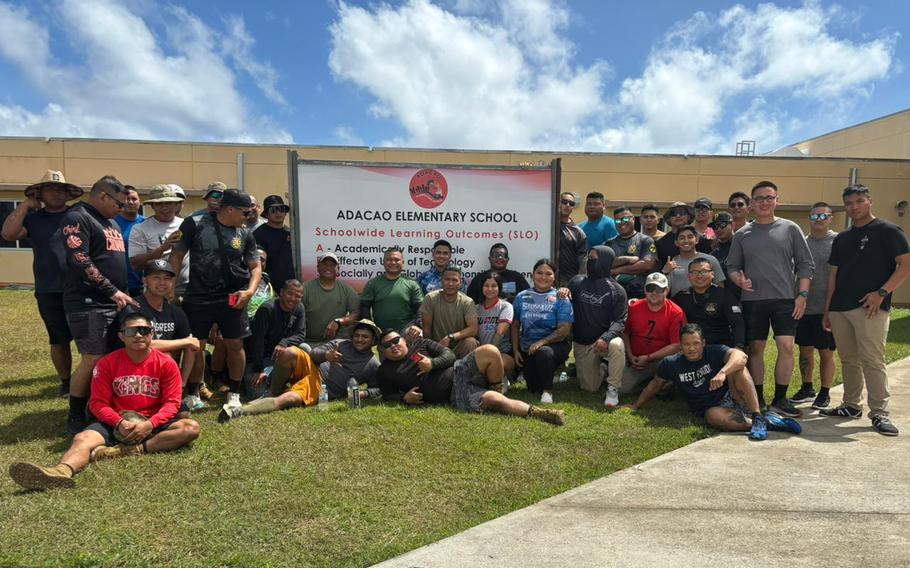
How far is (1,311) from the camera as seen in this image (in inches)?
451

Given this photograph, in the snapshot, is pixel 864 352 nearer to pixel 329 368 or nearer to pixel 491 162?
pixel 329 368

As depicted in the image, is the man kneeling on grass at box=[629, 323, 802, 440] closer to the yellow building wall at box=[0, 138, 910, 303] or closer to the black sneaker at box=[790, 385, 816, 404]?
the black sneaker at box=[790, 385, 816, 404]

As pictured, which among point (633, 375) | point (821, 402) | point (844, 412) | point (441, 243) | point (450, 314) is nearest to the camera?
point (844, 412)

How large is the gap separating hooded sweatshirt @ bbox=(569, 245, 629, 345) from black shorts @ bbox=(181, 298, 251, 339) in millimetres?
3533

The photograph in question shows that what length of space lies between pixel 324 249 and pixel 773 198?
4803 millimetres

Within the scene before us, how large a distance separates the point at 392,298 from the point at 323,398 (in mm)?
1422

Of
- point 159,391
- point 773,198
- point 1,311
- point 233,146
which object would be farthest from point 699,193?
point 1,311

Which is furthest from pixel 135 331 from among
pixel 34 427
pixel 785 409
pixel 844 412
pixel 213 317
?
pixel 844 412

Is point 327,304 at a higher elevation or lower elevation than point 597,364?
higher

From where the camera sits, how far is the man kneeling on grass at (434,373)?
5.35 m

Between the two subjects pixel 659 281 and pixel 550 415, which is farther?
pixel 659 281

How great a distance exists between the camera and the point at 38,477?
3.33 metres

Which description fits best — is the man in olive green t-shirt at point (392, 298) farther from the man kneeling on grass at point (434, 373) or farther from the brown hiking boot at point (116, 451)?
the brown hiking boot at point (116, 451)

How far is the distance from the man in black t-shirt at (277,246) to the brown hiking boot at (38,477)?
3448mm
